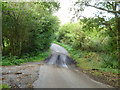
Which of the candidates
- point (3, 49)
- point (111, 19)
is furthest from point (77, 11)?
point (3, 49)

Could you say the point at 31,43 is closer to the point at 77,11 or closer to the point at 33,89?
the point at 77,11

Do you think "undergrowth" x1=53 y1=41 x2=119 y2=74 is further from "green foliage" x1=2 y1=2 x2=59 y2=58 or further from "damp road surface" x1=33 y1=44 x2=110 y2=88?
"green foliage" x1=2 y1=2 x2=59 y2=58

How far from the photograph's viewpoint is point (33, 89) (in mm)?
4531

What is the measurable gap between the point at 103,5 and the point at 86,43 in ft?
36.5

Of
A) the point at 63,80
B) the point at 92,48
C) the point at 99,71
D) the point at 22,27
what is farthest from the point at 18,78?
the point at 92,48

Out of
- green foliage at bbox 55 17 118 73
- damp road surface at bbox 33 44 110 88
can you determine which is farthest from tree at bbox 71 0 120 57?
damp road surface at bbox 33 44 110 88

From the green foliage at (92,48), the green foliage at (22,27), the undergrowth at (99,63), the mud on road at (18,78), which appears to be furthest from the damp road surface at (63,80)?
the green foliage at (22,27)

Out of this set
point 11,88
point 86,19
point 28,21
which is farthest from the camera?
point 28,21

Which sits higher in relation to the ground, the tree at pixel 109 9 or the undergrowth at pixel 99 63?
the tree at pixel 109 9

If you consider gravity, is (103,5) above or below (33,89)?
above

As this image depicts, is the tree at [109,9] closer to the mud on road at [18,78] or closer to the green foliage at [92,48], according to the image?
the green foliage at [92,48]

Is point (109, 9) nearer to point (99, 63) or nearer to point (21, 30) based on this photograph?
point (99, 63)

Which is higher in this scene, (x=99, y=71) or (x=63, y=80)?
(x=63, y=80)

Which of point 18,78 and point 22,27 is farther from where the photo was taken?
point 22,27
